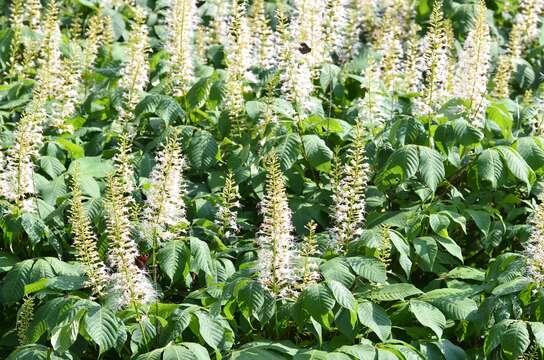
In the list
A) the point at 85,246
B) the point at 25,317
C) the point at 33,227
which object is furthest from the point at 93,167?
the point at 85,246

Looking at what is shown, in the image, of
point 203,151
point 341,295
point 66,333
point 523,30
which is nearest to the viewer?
point 66,333

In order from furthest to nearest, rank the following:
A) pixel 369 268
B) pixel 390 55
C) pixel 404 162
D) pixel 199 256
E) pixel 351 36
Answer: pixel 351 36, pixel 390 55, pixel 404 162, pixel 199 256, pixel 369 268

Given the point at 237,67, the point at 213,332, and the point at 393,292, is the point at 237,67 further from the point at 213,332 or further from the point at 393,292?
the point at 213,332

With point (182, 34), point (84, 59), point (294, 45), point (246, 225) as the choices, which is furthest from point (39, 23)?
point (246, 225)

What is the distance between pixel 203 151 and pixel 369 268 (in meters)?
1.78

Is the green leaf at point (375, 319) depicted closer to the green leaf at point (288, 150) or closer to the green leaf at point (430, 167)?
the green leaf at point (430, 167)

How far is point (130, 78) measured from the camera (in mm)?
6891

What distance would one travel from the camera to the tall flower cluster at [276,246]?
4805mm

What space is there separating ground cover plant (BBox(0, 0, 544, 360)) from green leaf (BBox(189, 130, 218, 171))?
15 mm

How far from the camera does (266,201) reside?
191 inches

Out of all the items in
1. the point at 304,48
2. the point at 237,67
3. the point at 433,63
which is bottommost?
the point at 237,67

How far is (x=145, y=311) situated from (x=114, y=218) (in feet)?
1.69

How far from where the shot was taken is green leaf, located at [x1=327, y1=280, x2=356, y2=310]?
4770 mm

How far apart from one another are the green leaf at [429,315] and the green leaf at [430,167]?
881mm
